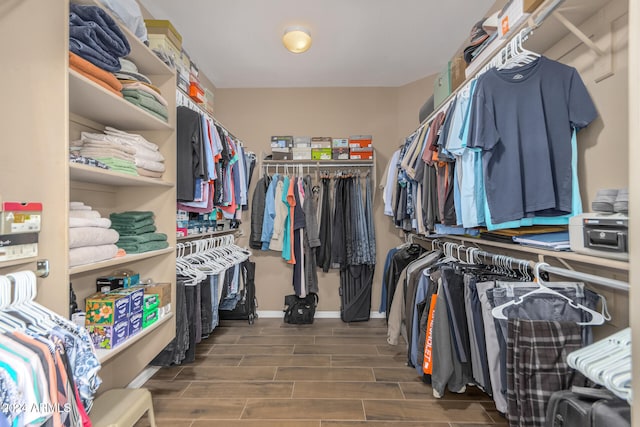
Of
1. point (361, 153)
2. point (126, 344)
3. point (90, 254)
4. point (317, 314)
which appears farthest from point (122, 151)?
point (317, 314)

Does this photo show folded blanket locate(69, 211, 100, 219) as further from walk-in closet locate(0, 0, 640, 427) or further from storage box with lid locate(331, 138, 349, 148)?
storage box with lid locate(331, 138, 349, 148)

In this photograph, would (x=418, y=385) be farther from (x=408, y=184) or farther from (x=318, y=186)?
(x=318, y=186)

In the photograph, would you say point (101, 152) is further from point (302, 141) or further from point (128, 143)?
point (302, 141)

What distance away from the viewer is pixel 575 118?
1.28m

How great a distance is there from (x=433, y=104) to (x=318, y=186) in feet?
4.87

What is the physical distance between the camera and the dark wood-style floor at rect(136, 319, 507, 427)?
176cm

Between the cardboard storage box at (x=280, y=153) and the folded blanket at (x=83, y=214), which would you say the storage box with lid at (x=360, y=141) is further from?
the folded blanket at (x=83, y=214)

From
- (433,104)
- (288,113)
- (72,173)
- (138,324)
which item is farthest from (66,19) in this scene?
(288,113)

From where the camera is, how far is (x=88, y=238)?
1238 millimetres

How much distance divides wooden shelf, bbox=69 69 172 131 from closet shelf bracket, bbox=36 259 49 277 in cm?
68

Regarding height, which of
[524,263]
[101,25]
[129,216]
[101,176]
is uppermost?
[101,25]

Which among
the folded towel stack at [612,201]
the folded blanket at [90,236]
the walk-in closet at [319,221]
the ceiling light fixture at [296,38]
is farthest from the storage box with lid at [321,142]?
the folded towel stack at [612,201]

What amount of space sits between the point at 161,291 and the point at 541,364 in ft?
6.10

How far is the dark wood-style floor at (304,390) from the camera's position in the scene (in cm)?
176
